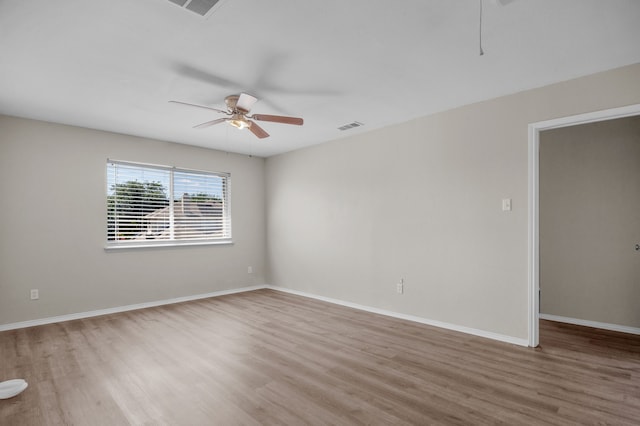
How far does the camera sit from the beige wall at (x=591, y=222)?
362 centimetres

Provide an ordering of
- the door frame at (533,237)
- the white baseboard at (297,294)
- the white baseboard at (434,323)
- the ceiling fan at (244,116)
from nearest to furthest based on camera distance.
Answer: the ceiling fan at (244,116), the door frame at (533,237), the white baseboard at (434,323), the white baseboard at (297,294)

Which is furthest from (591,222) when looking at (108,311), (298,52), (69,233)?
(69,233)

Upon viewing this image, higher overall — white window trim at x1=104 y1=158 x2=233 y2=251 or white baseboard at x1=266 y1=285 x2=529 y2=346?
white window trim at x1=104 y1=158 x2=233 y2=251

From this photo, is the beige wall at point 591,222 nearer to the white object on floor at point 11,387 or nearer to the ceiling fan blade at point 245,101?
the ceiling fan blade at point 245,101

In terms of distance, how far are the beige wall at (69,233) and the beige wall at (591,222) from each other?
5.15 meters

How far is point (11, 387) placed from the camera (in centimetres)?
239

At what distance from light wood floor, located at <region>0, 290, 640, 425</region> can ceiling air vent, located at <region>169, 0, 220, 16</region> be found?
2514 mm

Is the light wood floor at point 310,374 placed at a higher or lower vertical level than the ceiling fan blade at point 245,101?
lower

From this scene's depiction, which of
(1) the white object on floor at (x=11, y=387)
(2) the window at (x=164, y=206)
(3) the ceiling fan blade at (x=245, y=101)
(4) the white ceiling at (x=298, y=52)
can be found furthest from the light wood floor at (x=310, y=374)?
(4) the white ceiling at (x=298, y=52)

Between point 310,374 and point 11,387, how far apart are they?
219 cm

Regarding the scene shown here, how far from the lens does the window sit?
4707mm

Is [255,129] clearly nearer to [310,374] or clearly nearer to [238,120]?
[238,120]

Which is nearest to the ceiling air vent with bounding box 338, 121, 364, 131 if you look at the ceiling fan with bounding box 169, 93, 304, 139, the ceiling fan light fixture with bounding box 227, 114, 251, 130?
the ceiling fan with bounding box 169, 93, 304, 139

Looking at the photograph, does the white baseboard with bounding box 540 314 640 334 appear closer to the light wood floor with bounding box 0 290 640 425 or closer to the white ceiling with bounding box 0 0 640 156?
the light wood floor with bounding box 0 290 640 425
